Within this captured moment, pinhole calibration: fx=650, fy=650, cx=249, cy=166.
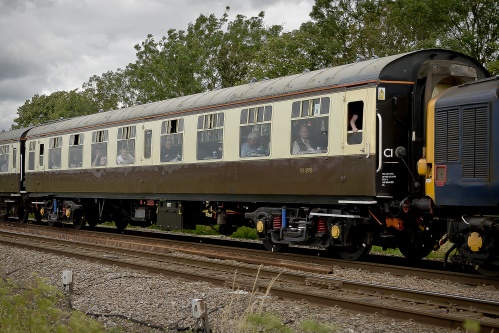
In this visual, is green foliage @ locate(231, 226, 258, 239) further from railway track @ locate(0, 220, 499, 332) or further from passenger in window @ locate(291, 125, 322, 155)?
passenger in window @ locate(291, 125, 322, 155)

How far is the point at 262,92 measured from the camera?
13.8 m

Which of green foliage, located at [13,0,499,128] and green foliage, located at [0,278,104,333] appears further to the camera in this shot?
green foliage, located at [13,0,499,128]

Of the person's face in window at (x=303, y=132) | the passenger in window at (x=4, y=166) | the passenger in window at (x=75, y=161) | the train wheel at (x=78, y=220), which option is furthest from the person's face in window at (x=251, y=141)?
the passenger in window at (x=4, y=166)

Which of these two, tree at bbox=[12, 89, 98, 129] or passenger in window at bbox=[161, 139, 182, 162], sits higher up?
tree at bbox=[12, 89, 98, 129]

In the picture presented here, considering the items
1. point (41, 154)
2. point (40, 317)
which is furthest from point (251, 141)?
point (41, 154)

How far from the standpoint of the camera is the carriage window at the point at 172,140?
16078 millimetres

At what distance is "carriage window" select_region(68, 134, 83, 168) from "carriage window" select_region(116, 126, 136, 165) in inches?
96.0

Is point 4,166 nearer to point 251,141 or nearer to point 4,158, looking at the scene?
point 4,158

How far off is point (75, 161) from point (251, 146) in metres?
8.85

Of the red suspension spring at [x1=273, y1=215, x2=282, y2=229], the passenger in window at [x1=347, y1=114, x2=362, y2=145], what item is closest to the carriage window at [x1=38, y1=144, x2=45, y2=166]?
the red suspension spring at [x1=273, y1=215, x2=282, y2=229]

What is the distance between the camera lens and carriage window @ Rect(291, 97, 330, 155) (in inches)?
477

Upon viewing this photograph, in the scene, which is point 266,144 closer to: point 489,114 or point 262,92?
point 262,92

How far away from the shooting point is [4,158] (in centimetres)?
2594

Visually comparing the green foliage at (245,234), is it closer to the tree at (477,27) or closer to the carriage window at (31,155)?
the carriage window at (31,155)
